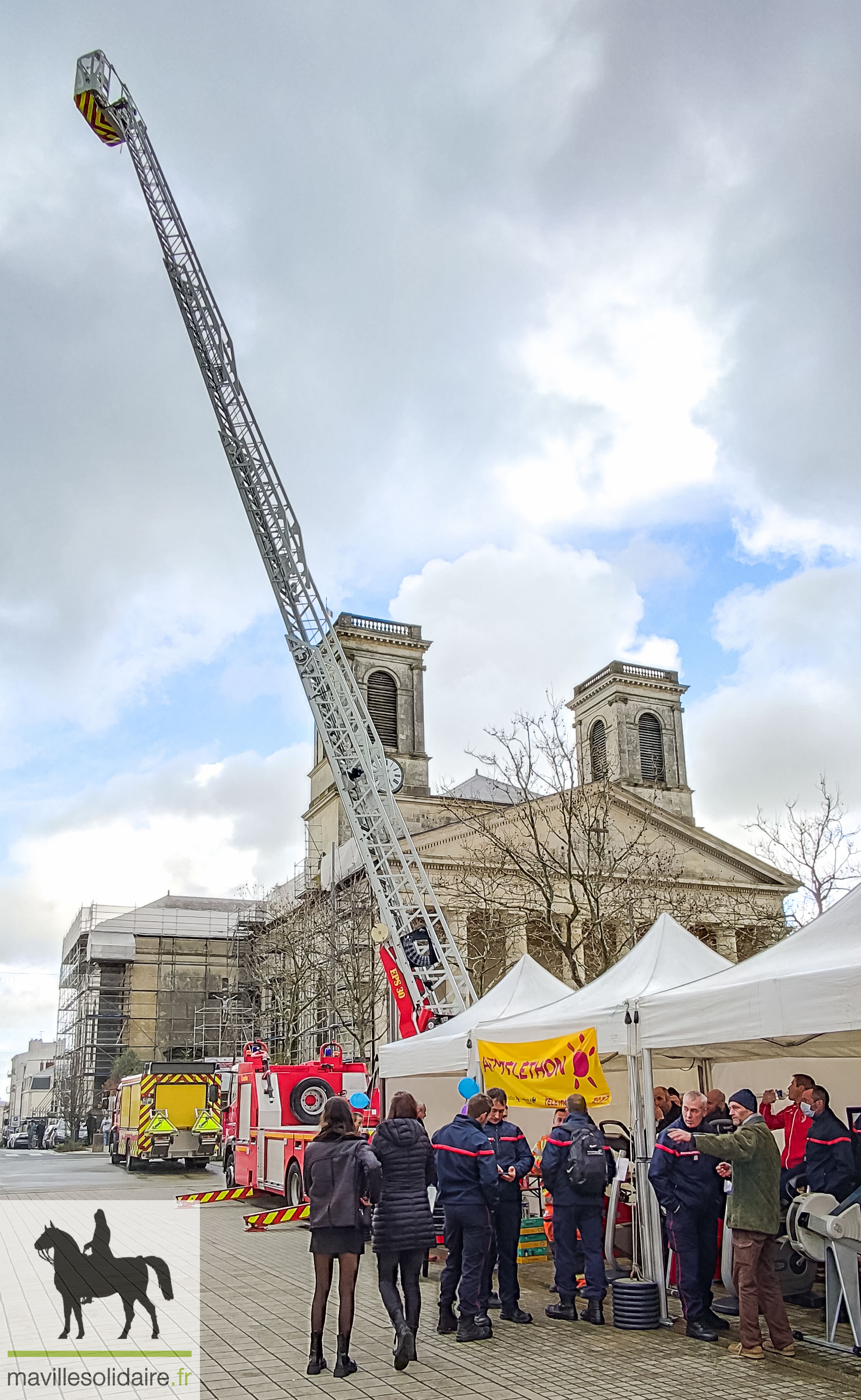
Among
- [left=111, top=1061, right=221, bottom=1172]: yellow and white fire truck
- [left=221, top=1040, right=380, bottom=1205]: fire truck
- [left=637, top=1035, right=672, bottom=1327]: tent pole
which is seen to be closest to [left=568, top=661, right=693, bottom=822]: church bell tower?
[left=111, top=1061, right=221, bottom=1172]: yellow and white fire truck

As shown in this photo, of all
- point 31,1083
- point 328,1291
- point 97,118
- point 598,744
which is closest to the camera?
point 328,1291

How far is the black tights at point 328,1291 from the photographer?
770cm

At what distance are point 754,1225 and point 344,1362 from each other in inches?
119

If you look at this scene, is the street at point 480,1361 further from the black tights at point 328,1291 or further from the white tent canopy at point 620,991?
the white tent canopy at point 620,991

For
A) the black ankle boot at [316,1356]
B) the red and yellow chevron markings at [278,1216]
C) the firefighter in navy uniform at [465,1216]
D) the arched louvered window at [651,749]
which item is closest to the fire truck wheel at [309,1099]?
the red and yellow chevron markings at [278,1216]

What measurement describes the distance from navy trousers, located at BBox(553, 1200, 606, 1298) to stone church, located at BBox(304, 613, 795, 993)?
14.4m

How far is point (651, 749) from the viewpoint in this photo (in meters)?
65.1

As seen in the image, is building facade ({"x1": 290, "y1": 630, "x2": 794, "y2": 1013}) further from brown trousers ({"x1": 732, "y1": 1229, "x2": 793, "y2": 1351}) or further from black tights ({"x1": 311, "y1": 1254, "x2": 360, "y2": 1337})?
black tights ({"x1": 311, "y1": 1254, "x2": 360, "y2": 1337})

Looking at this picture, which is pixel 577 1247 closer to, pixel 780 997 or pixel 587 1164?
pixel 587 1164

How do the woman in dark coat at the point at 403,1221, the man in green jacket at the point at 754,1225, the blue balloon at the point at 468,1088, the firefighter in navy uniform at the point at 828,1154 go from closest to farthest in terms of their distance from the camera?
1. the woman in dark coat at the point at 403,1221
2. the man in green jacket at the point at 754,1225
3. the firefighter in navy uniform at the point at 828,1154
4. the blue balloon at the point at 468,1088

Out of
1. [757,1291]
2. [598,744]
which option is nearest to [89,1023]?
[598,744]

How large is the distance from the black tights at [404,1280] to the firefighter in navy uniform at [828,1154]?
3159mm

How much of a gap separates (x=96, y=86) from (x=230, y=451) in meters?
11.7

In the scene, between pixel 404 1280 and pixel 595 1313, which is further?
pixel 595 1313
